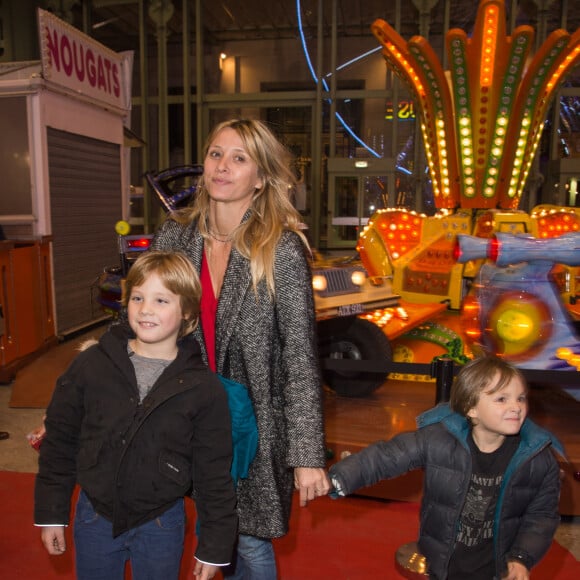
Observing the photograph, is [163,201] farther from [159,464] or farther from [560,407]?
[159,464]

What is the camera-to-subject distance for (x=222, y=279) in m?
1.82

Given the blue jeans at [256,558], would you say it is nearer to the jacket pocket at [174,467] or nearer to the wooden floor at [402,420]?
the jacket pocket at [174,467]

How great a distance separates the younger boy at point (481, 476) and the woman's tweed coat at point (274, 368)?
0.18 m

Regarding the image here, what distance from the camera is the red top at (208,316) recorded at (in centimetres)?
180

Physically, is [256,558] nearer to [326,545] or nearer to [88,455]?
[88,455]

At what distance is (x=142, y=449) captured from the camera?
1.56m

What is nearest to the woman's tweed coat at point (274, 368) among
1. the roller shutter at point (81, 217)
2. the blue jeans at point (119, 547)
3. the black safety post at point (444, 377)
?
the blue jeans at point (119, 547)

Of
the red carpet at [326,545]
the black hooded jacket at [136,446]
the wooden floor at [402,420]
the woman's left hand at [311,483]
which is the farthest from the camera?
the wooden floor at [402,420]

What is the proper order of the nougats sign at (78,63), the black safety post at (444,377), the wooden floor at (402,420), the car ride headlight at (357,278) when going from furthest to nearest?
the nougats sign at (78,63)
the car ride headlight at (357,278)
the wooden floor at (402,420)
the black safety post at (444,377)

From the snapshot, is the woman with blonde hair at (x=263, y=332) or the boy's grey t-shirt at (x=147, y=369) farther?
the woman with blonde hair at (x=263, y=332)

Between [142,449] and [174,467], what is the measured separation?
0.31 ft

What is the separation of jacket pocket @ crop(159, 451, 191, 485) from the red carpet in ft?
3.85

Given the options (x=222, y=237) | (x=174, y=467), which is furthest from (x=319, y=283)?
(x=174, y=467)

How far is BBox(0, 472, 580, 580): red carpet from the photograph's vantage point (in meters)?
2.57
